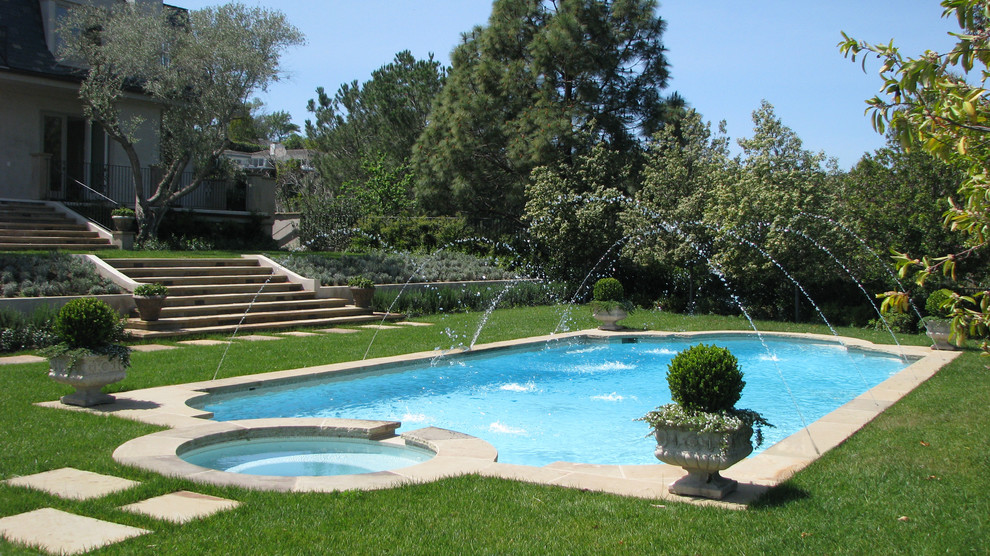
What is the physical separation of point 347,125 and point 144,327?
85.3ft

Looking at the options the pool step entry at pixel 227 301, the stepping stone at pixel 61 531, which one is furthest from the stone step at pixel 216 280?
the stepping stone at pixel 61 531

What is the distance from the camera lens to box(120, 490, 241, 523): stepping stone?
16.8 feet

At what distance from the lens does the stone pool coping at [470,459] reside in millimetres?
6043

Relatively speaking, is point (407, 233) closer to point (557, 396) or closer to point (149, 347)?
point (149, 347)

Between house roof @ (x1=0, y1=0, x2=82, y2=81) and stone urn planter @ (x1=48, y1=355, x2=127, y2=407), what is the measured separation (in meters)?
16.6

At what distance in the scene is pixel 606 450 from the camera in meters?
9.05

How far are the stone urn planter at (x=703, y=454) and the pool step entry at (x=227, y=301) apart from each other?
37.4 feet

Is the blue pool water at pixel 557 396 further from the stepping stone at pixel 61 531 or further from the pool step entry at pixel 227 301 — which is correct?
the pool step entry at pixel 227 301

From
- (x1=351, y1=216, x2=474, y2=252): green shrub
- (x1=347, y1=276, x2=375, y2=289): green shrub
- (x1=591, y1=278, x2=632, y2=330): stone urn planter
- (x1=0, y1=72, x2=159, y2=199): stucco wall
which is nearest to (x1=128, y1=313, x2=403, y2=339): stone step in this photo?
(x1=347, y1=276, x2=375, y2=289): green shrub

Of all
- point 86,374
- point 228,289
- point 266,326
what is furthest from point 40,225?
point 86,374

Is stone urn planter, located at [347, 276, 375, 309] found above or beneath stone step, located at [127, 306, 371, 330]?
above

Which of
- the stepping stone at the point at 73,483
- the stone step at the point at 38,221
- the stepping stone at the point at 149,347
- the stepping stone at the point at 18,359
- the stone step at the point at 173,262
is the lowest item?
the stepping stone at the point at 149,347

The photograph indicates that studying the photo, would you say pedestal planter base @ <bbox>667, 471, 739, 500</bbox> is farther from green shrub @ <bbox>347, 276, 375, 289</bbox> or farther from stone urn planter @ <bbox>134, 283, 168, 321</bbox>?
green shrub @ <bbox>347, 276, 375, 289</bbox>

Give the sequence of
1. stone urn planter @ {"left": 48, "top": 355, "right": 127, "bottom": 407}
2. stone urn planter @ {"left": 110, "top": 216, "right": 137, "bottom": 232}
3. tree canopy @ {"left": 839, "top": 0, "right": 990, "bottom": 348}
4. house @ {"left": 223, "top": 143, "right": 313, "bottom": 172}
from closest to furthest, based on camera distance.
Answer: tree canopy @ {"left": 839, "top": 0, "right": 990, "bottom": 348}
stone urn planter @ {"left": 48, "top": 355, "right": 127, "bottom": 407}
stone urn planter @ {"left": 110, "top": 216, "right": 137, "bottom": 232}
house @ {"left": 223, "top": 143, "right": 313, "bottom": 172}
